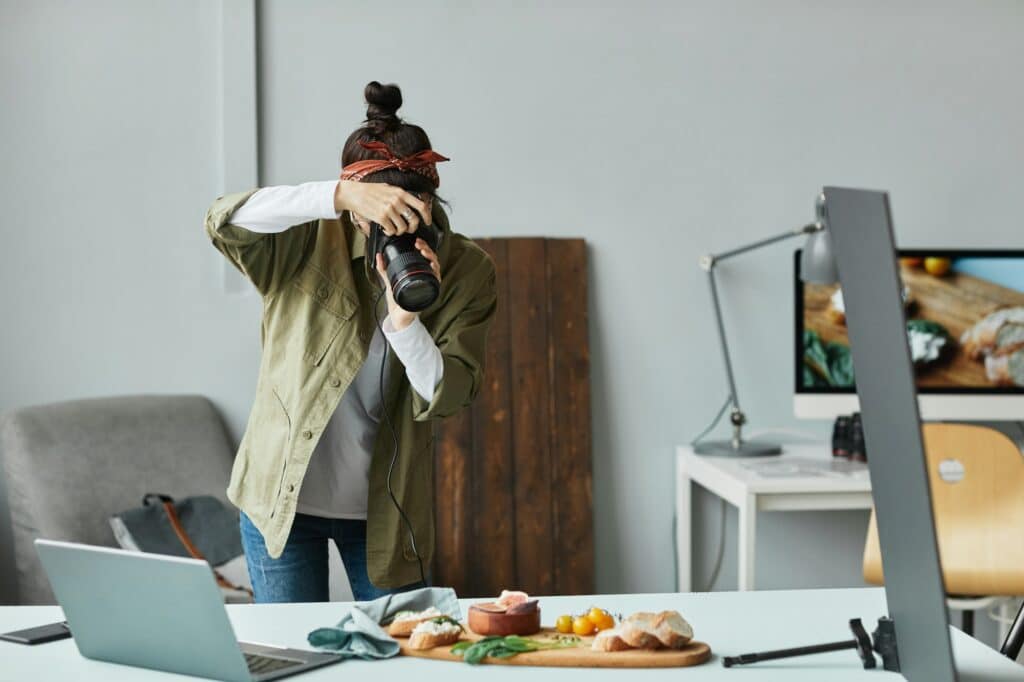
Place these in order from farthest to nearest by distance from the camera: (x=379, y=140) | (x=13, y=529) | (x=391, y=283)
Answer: (x=13, y=529)
(x=379, y=140)
(x=391, y=283)

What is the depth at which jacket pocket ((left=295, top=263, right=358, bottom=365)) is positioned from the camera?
5.75 ft

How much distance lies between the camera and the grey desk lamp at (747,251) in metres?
3.05

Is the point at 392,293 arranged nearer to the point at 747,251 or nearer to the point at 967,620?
the point at 747,251

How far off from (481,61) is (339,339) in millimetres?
1832

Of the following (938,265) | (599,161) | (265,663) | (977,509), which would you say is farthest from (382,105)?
(938,265)

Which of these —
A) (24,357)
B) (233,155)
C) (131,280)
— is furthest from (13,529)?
(233,155)

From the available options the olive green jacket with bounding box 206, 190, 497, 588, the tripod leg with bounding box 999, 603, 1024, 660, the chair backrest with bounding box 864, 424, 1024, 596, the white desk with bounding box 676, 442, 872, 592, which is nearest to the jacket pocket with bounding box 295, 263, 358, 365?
the olive green jacket with bounding box 206, 190, 497, 588

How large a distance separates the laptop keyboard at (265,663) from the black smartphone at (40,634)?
273 millimetres

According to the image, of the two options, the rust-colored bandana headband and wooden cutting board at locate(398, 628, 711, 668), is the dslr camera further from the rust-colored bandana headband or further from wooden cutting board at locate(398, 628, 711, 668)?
wooden cutting board at locate(398, 628, 711, 668)

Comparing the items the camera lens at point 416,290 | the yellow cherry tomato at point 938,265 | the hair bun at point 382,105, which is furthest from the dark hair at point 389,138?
the yellow cherry tomato at point 938,265

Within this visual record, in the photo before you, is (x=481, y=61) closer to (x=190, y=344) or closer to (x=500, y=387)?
(x=500, y=387)

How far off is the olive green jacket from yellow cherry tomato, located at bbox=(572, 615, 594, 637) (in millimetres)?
421

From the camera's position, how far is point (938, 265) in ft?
10.9

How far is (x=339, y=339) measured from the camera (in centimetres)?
175
